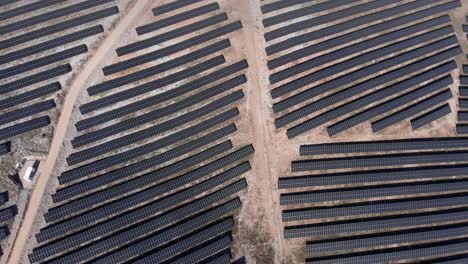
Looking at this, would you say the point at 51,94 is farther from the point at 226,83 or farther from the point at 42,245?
the point at 226,83

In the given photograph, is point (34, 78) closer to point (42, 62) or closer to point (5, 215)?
point (42, 62)

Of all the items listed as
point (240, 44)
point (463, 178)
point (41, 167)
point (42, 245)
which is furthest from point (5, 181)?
point (463, 178)

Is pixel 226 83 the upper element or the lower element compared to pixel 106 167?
upper

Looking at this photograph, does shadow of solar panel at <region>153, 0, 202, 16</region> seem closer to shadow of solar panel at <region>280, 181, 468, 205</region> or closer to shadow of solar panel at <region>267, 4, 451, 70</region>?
shadow of solar panel at <region>267, 4, 451, 70</region>

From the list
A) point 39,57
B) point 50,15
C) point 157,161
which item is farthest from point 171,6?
point 157,161

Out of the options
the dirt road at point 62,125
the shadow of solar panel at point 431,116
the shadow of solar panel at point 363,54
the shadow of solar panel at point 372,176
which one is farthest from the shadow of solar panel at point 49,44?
the shadow of solar panel at point 431,116

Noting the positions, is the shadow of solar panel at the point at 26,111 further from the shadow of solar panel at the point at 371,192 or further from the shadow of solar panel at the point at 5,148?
the shadow of solar panel at the point at 371,192
